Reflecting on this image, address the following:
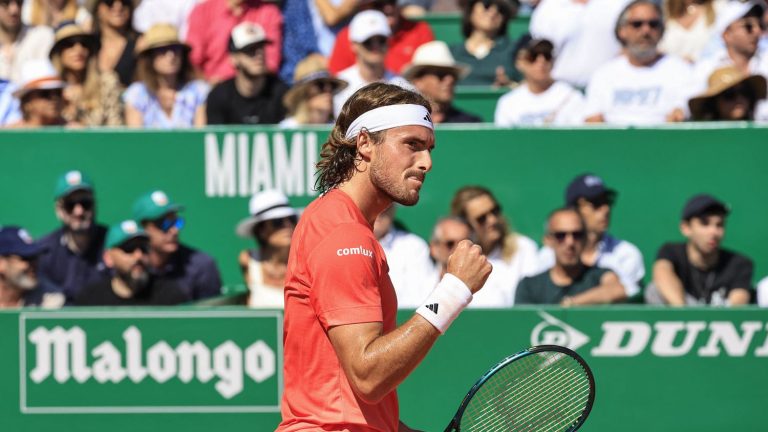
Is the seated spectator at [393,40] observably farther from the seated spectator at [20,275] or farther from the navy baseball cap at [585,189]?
the seated spectator at [20,275]

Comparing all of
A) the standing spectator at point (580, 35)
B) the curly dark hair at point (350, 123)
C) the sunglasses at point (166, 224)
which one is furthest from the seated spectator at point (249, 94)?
the curly dark hair at point (350, 123)

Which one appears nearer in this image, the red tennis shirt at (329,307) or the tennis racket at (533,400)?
the red tennis shirt at (329,307)

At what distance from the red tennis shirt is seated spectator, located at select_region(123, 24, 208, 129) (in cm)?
565

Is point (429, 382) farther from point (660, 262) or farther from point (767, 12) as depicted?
point (767, 12)

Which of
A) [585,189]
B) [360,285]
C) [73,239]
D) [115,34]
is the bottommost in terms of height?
[360,285]

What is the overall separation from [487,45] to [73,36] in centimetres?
290

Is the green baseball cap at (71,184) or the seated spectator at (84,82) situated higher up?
the seated spectator at (84,82)

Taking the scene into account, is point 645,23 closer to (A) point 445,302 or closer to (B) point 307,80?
(B) point 307,80

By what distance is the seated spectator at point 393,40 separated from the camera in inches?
382

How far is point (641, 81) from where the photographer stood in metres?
8.80

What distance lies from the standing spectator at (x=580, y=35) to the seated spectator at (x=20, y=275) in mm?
3800

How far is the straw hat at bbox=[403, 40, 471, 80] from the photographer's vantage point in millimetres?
8805

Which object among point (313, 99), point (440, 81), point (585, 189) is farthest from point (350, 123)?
point (440, 81)

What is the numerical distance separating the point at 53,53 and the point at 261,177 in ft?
6.89
